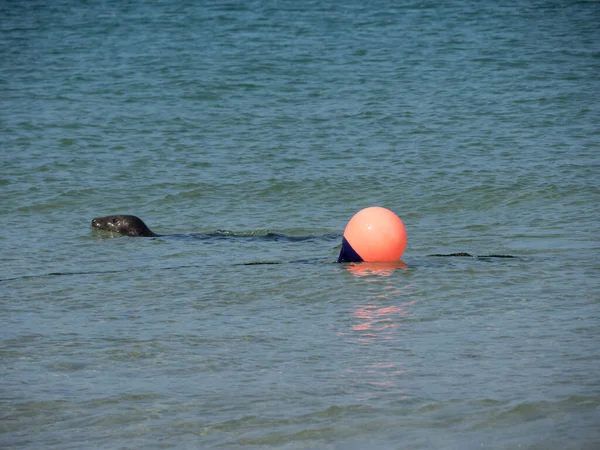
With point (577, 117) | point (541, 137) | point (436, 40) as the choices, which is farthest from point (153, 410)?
point (436, 40)

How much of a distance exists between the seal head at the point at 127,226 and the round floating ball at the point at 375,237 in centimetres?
342

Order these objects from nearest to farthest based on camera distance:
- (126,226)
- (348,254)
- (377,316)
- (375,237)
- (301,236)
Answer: (377,316) < (375,237) < (348,254) < (301,236) < (126,226)

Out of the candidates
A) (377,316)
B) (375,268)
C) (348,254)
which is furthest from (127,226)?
(377,316)

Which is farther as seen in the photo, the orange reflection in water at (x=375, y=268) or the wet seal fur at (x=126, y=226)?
the wet seal fur at (x=126, y=226)

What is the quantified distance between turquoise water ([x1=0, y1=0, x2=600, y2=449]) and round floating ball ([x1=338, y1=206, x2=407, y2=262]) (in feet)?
0.82

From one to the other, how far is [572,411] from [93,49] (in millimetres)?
24901

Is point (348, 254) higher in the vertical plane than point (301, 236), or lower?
higher

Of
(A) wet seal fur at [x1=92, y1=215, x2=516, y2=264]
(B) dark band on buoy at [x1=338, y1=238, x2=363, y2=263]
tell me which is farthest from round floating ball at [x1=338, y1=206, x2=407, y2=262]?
(A) wet seal fur at [x1=92, y1=215, x2=516, y2=264]

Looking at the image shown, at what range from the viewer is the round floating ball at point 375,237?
9.44 metres

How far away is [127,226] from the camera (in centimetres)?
1211

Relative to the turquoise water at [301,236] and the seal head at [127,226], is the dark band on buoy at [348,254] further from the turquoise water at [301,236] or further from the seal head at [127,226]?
the seal head at [127,226]

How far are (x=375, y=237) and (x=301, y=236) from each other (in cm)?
259

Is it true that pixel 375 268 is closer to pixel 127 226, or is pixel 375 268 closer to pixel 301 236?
pixel 301 236

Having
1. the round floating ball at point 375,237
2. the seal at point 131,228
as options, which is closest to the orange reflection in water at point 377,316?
the round floating ball at point 375,237
